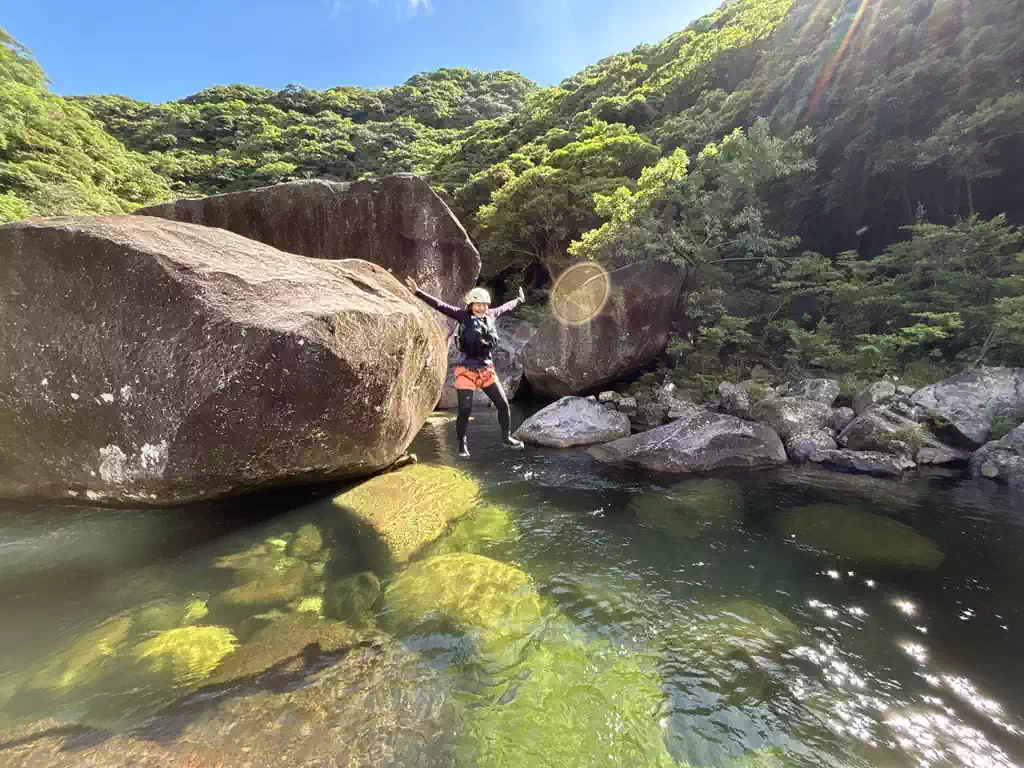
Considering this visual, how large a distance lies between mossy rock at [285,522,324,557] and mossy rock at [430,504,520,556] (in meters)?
1.36

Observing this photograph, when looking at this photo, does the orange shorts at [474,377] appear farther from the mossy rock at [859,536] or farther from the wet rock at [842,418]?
the wet rock at [842,418]

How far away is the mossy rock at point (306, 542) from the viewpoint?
4996 mm

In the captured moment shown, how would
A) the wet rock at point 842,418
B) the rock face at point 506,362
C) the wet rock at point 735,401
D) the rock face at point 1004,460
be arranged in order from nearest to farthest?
the rock face at point 1004,460 → the wet rock at point 842,418 → the wet rock at point 735,401 → the rock face at point 506,362

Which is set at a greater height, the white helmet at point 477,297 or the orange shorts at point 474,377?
the white helmet at point 477,297

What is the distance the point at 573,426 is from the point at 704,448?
120 inches

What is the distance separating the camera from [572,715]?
310 cm

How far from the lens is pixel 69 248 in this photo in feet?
13.3

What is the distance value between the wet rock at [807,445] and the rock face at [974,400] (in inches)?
82.0

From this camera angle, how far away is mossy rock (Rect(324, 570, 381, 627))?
4.01 m

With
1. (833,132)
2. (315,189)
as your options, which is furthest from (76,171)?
(833,132)

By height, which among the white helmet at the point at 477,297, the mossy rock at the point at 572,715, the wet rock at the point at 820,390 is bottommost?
the mossy rock at the point at 572,715

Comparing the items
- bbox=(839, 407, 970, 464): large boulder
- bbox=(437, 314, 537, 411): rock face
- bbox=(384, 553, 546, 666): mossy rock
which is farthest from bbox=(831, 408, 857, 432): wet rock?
bbox=(437, 314, 537, 411): rock face

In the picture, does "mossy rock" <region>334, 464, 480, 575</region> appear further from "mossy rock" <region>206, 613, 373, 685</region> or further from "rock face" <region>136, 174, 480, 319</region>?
"rock face" <region>136, 174, 480, 319</region>

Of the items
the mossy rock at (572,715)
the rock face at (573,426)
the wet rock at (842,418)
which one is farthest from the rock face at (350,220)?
the mossy rock at (572,715)
